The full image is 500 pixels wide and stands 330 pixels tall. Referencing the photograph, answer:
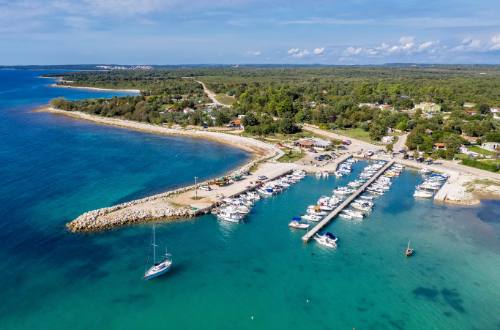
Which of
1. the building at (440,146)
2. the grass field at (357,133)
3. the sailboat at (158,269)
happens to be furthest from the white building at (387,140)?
the sailboat at (158,269)

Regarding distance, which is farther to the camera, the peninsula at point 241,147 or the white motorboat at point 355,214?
the white motorboat at point 355,214

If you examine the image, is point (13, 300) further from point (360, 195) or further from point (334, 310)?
point (360, 195)

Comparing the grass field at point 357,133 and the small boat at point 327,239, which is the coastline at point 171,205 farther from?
the grass field at point 357,133

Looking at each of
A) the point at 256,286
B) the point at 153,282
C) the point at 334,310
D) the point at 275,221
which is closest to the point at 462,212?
the point at 275,221

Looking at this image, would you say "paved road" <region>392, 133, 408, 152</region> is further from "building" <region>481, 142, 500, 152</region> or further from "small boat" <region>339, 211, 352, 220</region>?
"small boat" <region>339, 211, 352, 220</region>

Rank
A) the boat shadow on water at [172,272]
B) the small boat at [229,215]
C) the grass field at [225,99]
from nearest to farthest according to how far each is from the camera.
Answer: the boat shadow on water at [172,272] < the small boat at [229,215] < the grass field at [225,99]

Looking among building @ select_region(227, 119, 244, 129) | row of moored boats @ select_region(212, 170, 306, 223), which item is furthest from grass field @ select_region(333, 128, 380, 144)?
row of moored boats @ select_region(212, 170, 306, 223)

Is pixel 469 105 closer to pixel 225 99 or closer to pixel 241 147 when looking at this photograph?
pixel 225 99

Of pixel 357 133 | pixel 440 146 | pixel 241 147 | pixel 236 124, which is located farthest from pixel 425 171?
pixel 236 124
